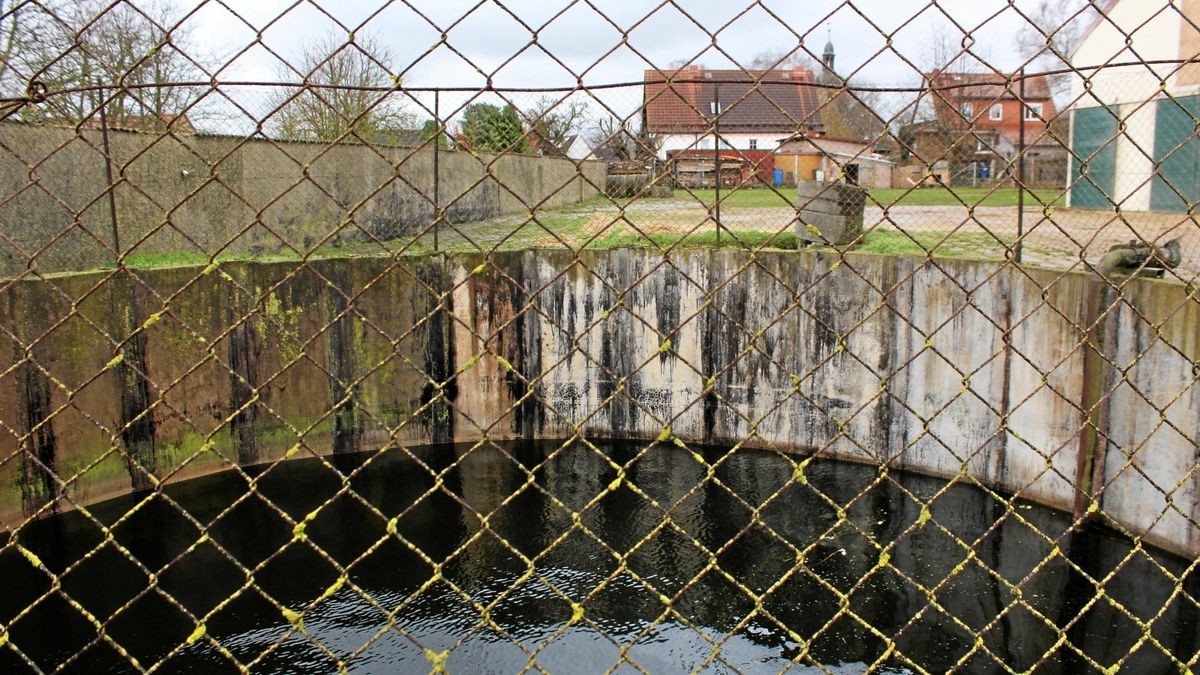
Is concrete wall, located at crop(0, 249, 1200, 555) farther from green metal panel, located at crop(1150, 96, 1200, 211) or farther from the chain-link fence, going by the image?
green metal panel, located at crop(1150, 96, 1200, 211)

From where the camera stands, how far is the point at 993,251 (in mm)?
9625

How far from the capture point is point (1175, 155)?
14.1 meters

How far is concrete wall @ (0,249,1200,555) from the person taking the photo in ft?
23.5

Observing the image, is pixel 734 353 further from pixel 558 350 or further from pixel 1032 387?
pixel 1032 387

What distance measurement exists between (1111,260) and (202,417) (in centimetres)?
807

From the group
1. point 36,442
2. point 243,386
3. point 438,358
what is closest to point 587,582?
point 438,358

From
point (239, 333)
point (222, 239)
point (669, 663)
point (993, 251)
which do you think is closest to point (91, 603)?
point (239, 333)

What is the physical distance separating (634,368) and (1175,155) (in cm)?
1094

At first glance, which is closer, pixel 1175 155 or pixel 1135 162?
pixel 1175 155

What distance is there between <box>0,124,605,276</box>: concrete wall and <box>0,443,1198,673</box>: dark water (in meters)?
2.49

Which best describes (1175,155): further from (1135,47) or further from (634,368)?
(634,368)

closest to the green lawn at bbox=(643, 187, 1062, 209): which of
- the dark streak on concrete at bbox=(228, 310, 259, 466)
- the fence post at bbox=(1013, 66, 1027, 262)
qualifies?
the fence post at bbox=(1013, 66, 1027, 262)

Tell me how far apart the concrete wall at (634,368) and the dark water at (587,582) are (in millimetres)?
464

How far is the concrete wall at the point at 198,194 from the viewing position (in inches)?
319
